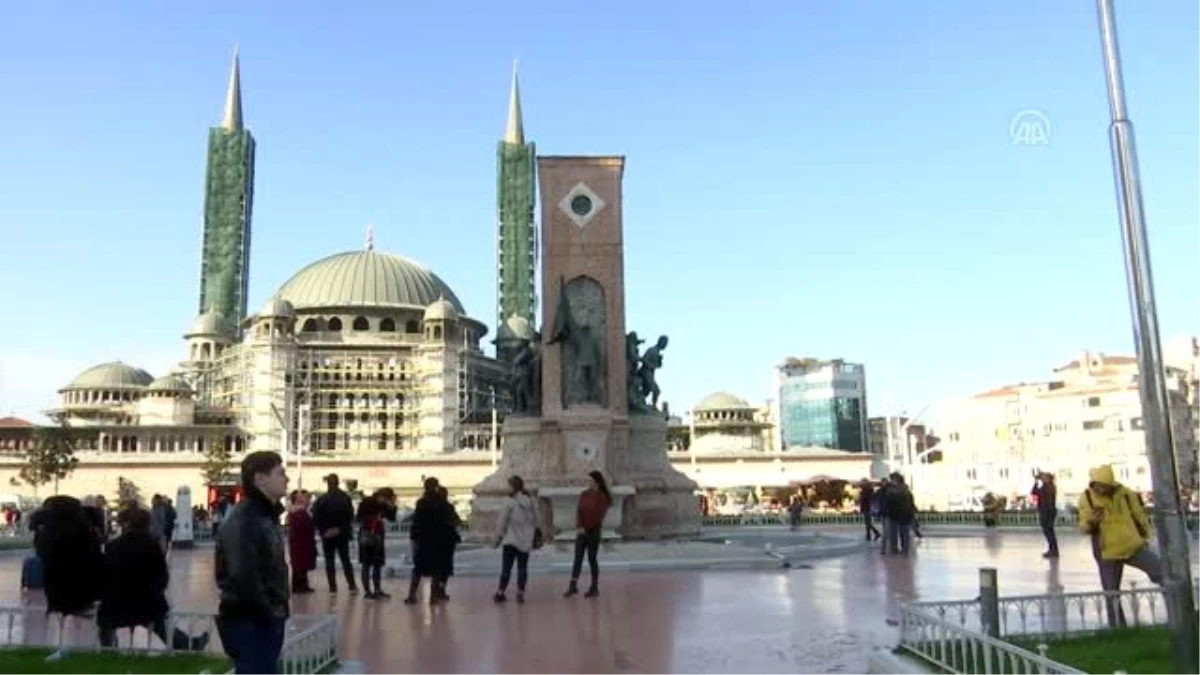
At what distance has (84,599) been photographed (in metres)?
11.0

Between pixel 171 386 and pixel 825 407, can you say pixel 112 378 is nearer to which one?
pixel 171 386

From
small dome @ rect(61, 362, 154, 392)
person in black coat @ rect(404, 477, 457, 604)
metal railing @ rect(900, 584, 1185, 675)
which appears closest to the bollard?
person in black coat @ rect(404, 477, 457, 604)

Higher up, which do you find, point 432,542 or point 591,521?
point 591,521

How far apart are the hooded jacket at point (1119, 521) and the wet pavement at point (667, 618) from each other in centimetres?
233

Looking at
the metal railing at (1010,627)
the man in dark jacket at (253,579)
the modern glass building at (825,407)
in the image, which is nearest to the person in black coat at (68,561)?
the man in dark jacket at (253,579)

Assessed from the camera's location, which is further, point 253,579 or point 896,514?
point 896,514

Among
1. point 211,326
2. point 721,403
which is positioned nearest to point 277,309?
point 211,326

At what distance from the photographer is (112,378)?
355 feet

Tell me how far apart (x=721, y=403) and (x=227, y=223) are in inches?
2204

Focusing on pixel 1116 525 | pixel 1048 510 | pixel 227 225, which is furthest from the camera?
pixel 227 225

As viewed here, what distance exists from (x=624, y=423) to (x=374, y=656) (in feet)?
45.9

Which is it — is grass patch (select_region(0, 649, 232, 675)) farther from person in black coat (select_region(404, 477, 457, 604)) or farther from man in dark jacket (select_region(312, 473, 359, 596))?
man in dark jacket (select_region(312, 473, 359, 596))

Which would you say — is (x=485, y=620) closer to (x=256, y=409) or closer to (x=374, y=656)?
(x=374, y=656)

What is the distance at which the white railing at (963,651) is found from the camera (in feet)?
20.5
